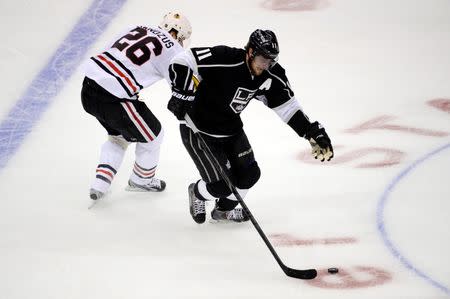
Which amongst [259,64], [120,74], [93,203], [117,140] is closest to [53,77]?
[117,140]

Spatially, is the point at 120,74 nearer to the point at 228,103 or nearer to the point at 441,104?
the point at 228,103

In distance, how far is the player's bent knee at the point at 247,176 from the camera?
13.0 feet

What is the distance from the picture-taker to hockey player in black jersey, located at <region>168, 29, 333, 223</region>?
3676mm

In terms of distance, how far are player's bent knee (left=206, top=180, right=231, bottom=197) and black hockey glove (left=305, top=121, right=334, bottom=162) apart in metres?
0.46

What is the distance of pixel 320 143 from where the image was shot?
381 centimetres

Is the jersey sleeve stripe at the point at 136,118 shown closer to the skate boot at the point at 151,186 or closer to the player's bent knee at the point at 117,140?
the player's bent knee at the point at 117,140

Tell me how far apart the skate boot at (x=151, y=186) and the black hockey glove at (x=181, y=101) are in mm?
797

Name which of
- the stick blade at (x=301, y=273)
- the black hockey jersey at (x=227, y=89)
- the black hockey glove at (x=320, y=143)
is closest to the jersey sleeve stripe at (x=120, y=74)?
the black hockey jersey at (x=227, y=89)

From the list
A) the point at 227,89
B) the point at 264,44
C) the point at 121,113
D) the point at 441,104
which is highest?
the point at 264,44

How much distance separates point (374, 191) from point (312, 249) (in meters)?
0.58

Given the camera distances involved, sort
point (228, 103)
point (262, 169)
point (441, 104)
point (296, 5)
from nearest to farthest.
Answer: point (228, 103), point (262, 169), point (441, 104), point (296, 5)

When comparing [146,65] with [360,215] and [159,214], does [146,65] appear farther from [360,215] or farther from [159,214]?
[360,215]

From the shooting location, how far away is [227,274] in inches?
148

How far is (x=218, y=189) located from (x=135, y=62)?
763 mm
